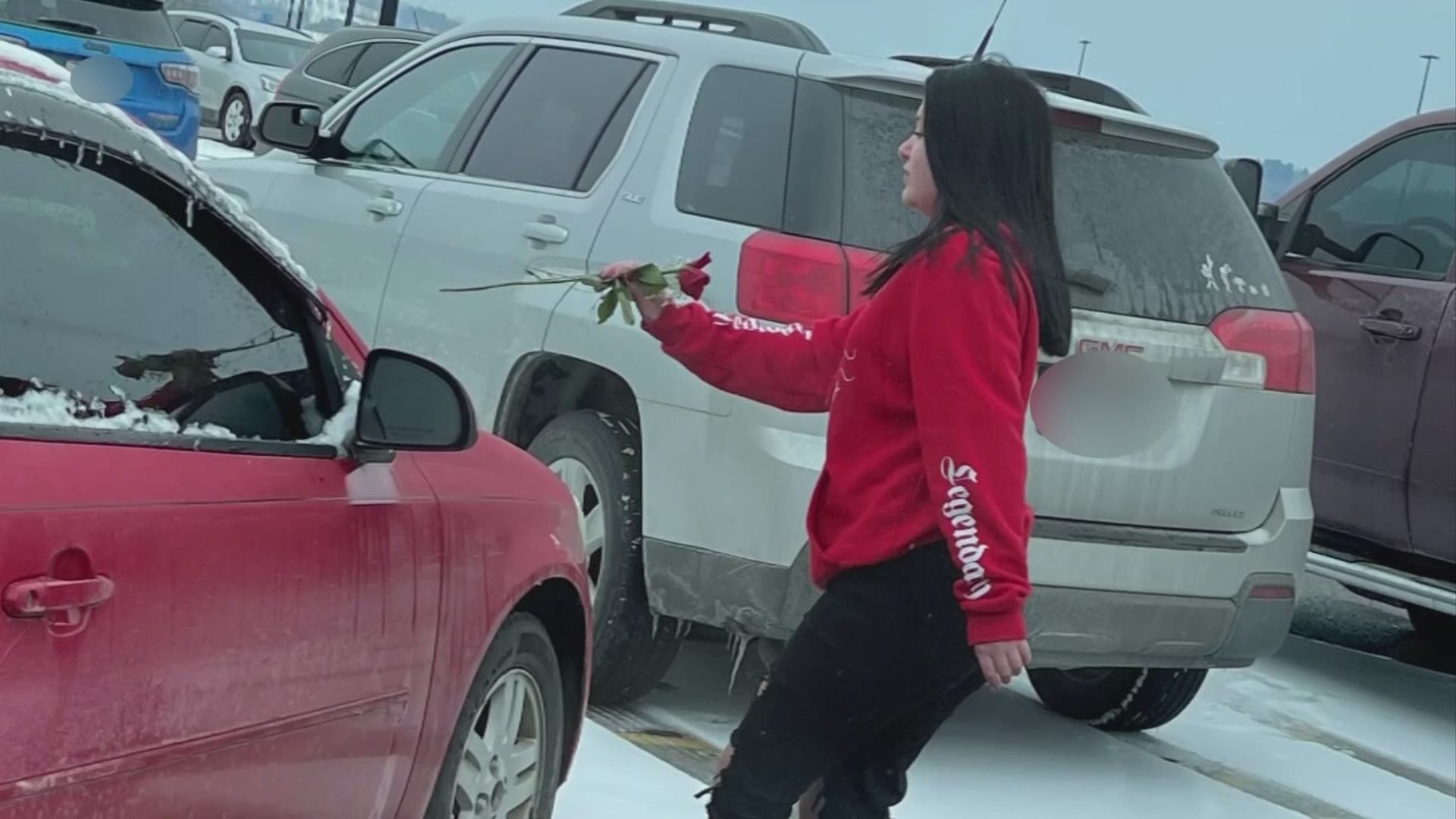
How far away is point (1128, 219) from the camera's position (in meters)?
5.20

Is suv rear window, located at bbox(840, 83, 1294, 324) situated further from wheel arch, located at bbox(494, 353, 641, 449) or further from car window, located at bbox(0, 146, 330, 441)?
car window, located at bbox(0, 146, 330, 441)

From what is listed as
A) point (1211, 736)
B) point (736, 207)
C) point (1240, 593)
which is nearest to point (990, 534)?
point (736, 207)

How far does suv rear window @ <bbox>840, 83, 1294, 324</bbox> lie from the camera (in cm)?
493

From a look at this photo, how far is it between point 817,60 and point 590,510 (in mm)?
1287

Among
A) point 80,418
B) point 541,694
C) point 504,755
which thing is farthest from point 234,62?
point 80,418

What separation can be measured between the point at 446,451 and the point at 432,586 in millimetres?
279

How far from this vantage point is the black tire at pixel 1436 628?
866 cm

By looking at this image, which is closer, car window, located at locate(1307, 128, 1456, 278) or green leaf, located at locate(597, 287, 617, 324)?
green leaf, located at locate(597, 287, 617, 324)

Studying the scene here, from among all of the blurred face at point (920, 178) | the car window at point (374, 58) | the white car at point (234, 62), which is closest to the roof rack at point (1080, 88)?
the blurred face at point (920, 178)

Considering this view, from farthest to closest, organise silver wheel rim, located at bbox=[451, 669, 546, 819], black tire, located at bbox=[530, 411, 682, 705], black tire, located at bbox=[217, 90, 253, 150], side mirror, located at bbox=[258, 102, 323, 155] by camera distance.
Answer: black tire, located at bbox=[217, 90, 253, 150] → side mirror, located at bbox=[258, 102, 323, 155] → black tire, located at bbox=[530, 411, 682, 705] → silver wheel rim, located at bbox=[451, 669, 546, 819]

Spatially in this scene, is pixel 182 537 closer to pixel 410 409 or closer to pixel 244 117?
pixel 410 409

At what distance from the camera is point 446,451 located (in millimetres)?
3174

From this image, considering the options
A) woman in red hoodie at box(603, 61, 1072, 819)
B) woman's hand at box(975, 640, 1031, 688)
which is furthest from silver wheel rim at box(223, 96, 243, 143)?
woman's hand at box(975, 640, 1031, 688)

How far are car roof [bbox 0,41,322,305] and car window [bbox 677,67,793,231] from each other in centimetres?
207
